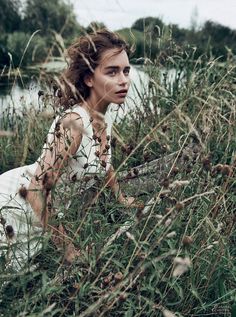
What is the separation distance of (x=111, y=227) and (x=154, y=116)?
1.83 m

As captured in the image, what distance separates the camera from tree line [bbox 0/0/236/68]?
8.75ft

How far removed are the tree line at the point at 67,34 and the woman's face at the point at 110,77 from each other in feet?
0.45

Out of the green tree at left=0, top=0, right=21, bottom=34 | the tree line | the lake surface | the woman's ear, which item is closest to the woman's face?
the woman's ear

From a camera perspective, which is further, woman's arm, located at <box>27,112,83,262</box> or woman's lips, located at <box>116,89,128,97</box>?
woman's lips, located at <box>116,89,128,97</box>

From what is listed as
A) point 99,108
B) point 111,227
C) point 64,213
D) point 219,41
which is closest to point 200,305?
point 111,227

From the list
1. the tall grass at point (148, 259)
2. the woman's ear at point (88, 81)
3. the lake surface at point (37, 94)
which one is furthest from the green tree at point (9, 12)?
the tall grass at point (148, 259)

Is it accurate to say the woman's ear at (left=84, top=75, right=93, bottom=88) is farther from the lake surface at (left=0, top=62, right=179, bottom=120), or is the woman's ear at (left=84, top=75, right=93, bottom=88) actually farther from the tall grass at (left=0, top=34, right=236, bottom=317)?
the tall grass at (left=0, top=34, right=236, bottom=317)

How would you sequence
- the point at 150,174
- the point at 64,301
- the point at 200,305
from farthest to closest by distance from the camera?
the point at 150,174 < the point at 200,305 < the point at 64,301

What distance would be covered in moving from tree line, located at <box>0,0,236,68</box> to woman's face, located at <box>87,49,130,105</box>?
138 mm

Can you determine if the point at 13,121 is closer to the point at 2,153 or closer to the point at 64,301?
the point at 2,153

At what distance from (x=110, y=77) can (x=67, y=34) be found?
5787 millimetres

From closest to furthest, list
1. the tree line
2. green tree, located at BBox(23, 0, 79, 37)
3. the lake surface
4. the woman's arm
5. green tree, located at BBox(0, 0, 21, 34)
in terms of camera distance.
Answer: the woman's arm → green tree, located at BBox(23, 0, 79, 37) → the tree line → the lake surface → green tree, located at BBox(0, 0, 21, 34)

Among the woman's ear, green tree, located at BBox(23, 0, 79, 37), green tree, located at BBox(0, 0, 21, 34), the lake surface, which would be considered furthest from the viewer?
green tree, located at BBox(0, 0, 21, 34)

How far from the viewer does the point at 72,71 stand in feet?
9.68
